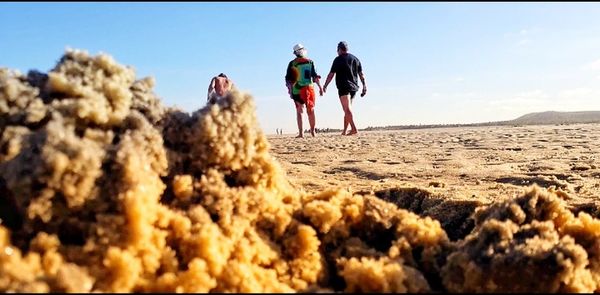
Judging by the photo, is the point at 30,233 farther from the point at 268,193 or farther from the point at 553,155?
the point at 553,155

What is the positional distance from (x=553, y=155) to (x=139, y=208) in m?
7.47

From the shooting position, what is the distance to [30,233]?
6.51ft

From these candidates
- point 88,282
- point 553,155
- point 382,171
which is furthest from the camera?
point 553,155

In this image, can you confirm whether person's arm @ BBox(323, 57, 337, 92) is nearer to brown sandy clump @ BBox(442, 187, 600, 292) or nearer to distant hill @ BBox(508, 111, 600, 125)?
brown sandy clump @ BBox(442, 187, 600, 292)

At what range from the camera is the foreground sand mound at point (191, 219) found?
1.88m

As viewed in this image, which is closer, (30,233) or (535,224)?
(30,233)

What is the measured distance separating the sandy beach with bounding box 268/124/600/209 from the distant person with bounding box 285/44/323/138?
890 mm

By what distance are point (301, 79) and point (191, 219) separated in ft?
28.7

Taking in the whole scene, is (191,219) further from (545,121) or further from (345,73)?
(545,121)

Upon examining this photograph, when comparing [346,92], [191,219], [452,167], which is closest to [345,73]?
[346,92]

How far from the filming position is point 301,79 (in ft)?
35.0

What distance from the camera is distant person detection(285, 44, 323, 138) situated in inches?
417

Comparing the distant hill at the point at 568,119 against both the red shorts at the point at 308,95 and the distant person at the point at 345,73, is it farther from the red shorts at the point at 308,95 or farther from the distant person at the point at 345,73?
the red shorts at the point at 308,95

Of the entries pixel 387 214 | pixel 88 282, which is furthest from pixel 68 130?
pixel 387 214
